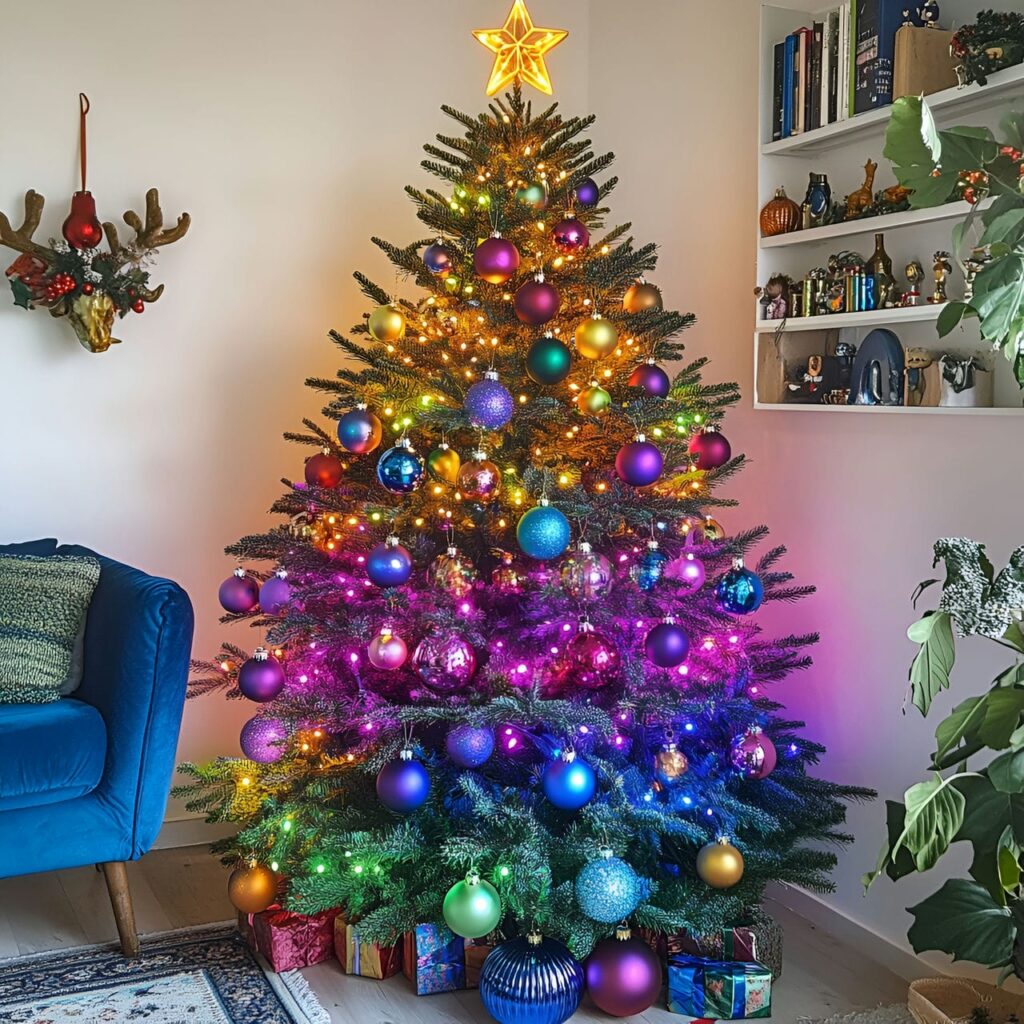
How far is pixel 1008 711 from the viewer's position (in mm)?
1521

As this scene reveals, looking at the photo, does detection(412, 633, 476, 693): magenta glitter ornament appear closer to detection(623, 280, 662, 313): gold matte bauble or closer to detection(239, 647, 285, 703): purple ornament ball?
detection(239, 647, 285, 703): purple ornament ball

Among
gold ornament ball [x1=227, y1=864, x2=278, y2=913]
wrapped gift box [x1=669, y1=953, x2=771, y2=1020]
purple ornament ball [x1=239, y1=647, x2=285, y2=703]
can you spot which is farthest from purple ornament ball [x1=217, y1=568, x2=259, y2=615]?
wrapped gift box [x1=669, y1=953, x2=771, y2=1020]

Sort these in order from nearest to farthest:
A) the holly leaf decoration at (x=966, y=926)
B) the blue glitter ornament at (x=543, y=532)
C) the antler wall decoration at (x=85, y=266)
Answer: the holly leaf decoration at (x=966, y=926)
the blue glitter ornament at (x=543, y=532)
the antler wall decoration at (x=85, y=266)

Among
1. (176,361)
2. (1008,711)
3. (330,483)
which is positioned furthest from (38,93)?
(1008,711)

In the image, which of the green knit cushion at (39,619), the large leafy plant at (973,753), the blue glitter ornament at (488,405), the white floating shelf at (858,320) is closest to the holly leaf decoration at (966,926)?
the large leafy plant at (973,753)

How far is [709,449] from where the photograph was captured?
234 centimetres

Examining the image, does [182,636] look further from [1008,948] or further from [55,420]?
[1008,948]

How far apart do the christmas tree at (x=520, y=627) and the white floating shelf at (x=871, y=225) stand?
1.01 feet

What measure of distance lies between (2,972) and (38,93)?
80.9 inches

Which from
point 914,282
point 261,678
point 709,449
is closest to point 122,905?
point 261,678

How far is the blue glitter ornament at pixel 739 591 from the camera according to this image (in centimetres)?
227

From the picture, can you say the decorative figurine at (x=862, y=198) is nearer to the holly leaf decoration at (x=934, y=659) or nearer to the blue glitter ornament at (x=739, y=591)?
the blue glitter ornament at (x=739, y=591)

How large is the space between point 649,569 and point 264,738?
0.84 m

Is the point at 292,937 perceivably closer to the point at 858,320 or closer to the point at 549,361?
the point at 549,361
